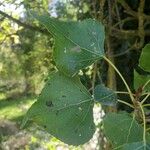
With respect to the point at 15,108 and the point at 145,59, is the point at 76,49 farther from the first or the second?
the point at 15,108

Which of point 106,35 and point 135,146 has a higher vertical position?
point 135,146

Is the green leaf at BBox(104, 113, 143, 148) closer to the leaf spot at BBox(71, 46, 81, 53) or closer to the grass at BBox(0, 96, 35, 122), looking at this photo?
the leaf spot at BBox(71, 46, 81, 53)

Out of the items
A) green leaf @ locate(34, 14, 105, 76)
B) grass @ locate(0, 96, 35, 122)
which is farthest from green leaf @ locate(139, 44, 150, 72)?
grass @ locate(0, 96, 35, 122)

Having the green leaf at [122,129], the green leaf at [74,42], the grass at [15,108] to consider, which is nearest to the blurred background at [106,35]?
the green leaf at [74,42]

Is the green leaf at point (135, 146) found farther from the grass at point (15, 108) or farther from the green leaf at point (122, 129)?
the grass at point (15, 108)

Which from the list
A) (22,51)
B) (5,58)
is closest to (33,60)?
(22,51)

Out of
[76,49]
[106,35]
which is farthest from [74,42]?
[106,35]
